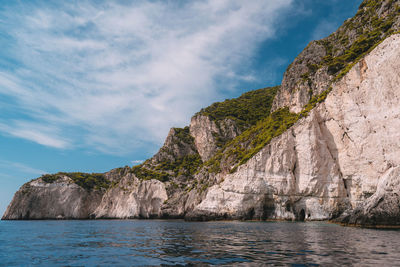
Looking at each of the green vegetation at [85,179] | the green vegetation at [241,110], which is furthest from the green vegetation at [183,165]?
the green vegetation at [85,179]

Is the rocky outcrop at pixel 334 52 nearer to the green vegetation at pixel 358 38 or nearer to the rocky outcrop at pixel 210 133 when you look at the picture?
the green vegetation at pixel 358 38

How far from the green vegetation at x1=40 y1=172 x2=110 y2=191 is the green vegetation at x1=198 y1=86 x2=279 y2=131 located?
53.4 m

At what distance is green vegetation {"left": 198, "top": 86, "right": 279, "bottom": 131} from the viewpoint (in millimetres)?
91500

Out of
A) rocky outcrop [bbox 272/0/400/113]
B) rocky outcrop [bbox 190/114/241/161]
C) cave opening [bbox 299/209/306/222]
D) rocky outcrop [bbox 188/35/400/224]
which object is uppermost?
rocky outcrop [bbox 272/0/400/113]

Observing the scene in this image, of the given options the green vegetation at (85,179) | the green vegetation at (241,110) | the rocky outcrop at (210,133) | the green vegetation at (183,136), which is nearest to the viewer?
the rocky outcrop at (210,133)

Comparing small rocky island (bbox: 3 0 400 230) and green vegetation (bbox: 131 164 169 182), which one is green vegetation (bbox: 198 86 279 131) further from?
green vegetation (bbox: 131 164 169 182)

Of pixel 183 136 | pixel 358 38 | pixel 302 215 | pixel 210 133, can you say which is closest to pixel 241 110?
pixel 210 133

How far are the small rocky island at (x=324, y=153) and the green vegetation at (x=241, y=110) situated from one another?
21.4 meters

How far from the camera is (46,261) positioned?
34.5 ft

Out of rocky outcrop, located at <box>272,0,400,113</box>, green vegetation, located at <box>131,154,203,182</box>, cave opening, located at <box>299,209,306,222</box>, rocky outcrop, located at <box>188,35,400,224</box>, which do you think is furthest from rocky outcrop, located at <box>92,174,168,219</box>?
rocky outcrop, located at <box>272,0,400,113</box>

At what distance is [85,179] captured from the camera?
110 metres

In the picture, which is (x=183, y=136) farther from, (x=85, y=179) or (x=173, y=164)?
(x=85, y=179)

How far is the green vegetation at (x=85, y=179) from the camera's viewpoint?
102688mm

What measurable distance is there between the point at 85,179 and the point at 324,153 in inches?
3833
